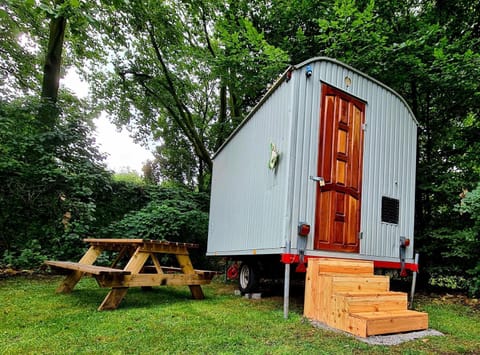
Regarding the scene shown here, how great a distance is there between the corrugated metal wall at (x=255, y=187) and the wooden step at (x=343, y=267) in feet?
1.57

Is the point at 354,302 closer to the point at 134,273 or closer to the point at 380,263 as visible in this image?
the point at 380,263

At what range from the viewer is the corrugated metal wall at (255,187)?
377 centimetres

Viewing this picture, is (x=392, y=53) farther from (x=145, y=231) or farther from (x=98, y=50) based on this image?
(x=98, y=50)

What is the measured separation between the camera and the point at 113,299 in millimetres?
3391

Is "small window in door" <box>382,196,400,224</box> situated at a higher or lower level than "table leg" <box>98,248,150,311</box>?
higher

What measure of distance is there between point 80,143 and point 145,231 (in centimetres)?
234

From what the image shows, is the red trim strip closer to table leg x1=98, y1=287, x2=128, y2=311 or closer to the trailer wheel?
the trailer wheel

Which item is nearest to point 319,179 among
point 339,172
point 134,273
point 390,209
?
point 339,172

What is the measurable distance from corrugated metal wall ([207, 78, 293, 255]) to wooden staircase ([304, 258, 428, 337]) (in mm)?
577

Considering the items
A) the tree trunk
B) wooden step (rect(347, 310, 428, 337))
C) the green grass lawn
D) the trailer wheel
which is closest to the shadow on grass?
the green grass lawn

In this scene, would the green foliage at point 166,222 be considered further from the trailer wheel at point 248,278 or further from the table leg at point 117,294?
the table leg at point 117,294

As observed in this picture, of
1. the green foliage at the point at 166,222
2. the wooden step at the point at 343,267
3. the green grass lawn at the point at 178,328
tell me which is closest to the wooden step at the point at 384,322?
the green grass lawn at the point at 178,328

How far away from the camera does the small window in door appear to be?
4.34 metres

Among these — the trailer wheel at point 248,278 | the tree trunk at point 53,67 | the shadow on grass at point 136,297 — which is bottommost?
the shadow on grass at point 136,297
